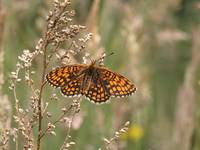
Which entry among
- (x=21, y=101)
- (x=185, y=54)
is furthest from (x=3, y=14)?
(x=185, y=54)

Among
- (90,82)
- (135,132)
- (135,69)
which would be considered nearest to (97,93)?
(90,82)

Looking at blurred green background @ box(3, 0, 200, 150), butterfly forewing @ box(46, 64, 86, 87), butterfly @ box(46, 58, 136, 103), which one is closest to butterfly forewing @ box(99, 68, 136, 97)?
butterfly @ box(46, 58, 136, 103)

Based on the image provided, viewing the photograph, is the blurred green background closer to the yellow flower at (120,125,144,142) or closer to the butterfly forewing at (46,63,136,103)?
the yellow flower at (120,125,144,142)

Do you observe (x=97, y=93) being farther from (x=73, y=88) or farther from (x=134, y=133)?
(x=134, y=133)

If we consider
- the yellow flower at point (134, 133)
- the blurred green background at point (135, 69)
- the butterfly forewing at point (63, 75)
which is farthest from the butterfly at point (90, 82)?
the yellow flower at point (134, 133)

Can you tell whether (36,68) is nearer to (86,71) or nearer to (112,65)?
(112,65)

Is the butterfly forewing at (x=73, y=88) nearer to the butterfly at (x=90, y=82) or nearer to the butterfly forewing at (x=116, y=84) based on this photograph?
the butterfly at (x=90, y=82)
